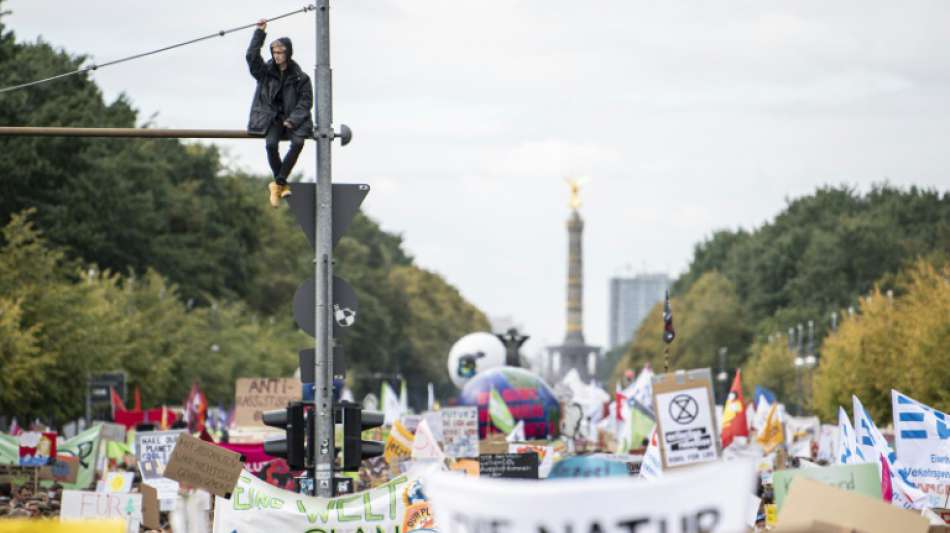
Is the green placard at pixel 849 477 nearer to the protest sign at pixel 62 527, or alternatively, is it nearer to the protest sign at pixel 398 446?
the protest sign at pixel 62 527

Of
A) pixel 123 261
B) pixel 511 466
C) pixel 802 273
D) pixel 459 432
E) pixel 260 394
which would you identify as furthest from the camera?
pixel 802 273

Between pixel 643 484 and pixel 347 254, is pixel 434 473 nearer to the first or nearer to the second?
pixel 643 484

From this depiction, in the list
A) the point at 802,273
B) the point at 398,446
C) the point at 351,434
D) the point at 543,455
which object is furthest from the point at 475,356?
the point at 802,273

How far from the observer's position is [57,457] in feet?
95.8

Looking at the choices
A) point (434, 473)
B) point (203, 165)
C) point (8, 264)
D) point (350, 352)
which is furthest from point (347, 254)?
point (434, 473)

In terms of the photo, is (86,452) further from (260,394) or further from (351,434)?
(351,434)

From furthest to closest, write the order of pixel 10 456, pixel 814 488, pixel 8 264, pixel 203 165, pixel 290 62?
pixel 203 165
pixel 8 264
pixel 10 456
pixel 290 62
pixel 814 488

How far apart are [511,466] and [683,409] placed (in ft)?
30.3

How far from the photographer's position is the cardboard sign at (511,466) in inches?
812

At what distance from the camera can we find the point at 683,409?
459 inches

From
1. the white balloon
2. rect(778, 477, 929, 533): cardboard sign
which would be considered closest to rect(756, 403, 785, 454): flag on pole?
the white balloon

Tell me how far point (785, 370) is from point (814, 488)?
285 feet

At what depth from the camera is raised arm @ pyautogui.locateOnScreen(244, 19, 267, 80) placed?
14.2 m

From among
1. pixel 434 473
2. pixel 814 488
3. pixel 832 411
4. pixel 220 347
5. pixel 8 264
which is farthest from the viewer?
pixel 220 347
